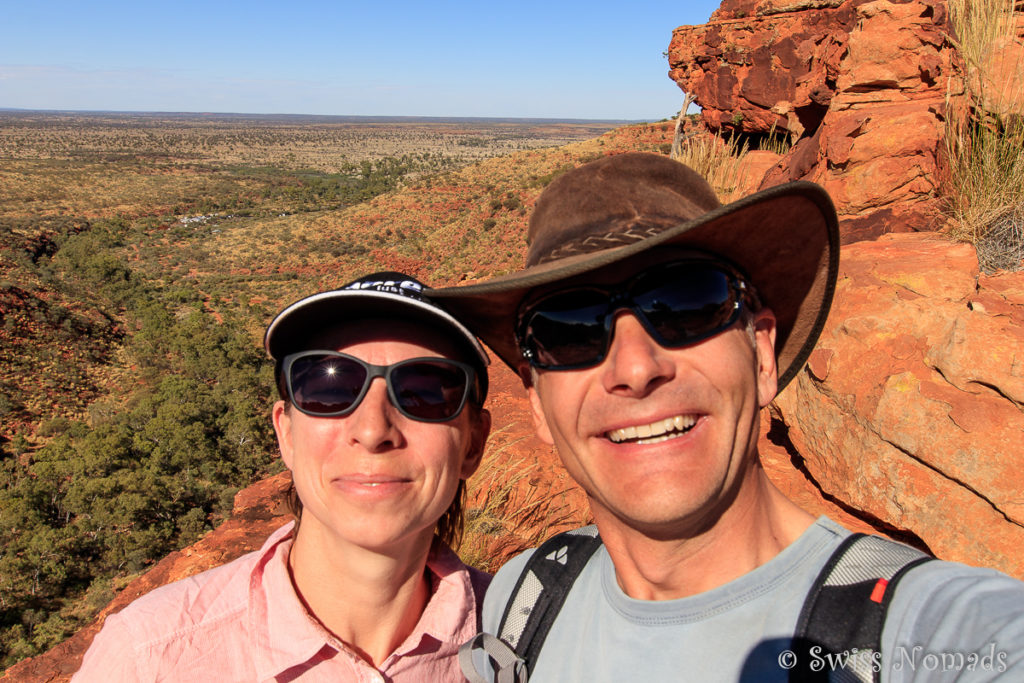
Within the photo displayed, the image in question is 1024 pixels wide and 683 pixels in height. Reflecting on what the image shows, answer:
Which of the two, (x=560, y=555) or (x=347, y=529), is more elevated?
(x=347, y=529)

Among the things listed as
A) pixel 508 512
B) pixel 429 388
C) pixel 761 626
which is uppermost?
pixel 429 388

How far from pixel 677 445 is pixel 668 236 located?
1.61 feet

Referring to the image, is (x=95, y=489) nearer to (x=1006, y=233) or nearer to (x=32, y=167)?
(x=1006, y=233)

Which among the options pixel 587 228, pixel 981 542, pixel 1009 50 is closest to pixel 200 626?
pixel 587 228

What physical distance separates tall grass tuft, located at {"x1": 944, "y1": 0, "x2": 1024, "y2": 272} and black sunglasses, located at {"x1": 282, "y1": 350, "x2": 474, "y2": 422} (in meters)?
4.51

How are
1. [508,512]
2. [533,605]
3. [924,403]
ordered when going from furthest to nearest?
1. [508,512]
2. [924,403]
3. [533,605]

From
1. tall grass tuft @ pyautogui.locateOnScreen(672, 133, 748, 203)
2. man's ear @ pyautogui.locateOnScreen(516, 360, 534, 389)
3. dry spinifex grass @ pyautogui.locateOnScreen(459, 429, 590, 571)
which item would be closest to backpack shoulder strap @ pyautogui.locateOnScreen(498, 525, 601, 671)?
man's ear @ pyautogui.locateOnScreen(516, 360, 534, 389)

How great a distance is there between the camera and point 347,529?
1.63 meters

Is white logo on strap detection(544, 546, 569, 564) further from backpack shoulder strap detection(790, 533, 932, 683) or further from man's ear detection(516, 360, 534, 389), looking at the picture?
backpack shoulder strap detection(790, 533, 932, 683)

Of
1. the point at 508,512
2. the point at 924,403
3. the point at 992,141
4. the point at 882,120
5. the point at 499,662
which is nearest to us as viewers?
the point at 499,662

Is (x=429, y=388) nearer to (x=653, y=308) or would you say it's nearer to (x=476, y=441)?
(x=476, y=441)

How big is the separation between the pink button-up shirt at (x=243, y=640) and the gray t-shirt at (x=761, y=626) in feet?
0.74

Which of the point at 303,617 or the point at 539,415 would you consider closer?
the point at 303,617

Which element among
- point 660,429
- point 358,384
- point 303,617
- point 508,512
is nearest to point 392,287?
point 358,384
